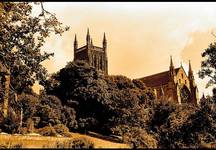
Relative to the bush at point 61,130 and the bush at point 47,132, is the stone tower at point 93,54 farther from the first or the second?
the bush at point 47,132

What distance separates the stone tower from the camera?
387 feet

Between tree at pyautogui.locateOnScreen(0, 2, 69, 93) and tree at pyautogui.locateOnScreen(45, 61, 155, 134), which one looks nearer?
tree at pyautogui.locateOnScreen(0, 2, 69, 93)

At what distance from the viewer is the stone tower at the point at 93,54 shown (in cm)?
11806

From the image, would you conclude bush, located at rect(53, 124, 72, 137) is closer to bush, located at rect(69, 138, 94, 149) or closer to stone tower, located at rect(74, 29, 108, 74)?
bush, located at rect(69, 138, 94, 149)

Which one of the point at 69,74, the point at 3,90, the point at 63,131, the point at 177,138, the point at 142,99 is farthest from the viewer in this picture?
the point at 142,99

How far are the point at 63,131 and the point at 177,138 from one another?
45.4 feet

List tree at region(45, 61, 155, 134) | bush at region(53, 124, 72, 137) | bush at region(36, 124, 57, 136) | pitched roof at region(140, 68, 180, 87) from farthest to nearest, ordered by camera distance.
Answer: pitched roof at region(140, 68, 180, 87) → tree at region(45, 61, 155, 134) → bush at region(53, 124, 72, 137) → bush at region(36, 124, 57, 136)

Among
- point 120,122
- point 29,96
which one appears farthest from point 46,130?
point 120,122

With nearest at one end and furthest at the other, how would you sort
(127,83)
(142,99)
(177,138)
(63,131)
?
(177,138), (63,131), (142,99), (127,83)

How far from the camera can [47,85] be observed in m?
21.8

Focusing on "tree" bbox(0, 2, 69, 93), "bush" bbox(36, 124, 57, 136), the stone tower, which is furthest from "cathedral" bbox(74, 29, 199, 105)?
"tree" bbox(0, 2, 69, 93)

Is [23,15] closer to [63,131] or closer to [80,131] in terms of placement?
[63,131]

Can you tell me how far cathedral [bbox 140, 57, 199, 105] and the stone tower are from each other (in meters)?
20.3

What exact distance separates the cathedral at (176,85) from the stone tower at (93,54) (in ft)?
66.5
